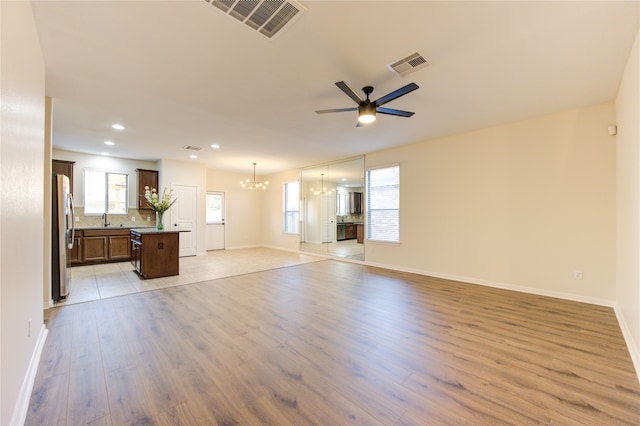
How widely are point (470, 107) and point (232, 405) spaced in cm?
446

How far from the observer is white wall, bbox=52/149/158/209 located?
675 centimetres

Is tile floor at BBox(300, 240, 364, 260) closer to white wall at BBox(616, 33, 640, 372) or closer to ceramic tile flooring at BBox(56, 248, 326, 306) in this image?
ceramic tile flooring at BBox(56, 248, 326, 306)

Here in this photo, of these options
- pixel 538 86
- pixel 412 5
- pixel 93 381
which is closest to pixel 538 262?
pixel 538 86

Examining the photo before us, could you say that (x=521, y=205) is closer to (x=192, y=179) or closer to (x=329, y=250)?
(x=329, y=250)

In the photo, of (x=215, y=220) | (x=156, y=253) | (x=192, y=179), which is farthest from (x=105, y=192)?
(x=156, y=253)

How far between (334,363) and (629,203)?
3.38 metres

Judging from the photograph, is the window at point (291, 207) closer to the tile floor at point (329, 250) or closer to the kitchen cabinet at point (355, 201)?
the tile floor at point (329, 250)

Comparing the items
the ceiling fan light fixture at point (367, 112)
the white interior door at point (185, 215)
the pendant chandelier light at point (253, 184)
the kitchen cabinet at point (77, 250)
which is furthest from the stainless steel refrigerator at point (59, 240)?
the pendant chandelier light at point (253, 184)

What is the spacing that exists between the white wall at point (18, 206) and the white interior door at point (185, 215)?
220 inches

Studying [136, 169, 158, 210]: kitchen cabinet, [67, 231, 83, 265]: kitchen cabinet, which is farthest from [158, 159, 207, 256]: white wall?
[67, 231, 83, 265]: kitchen cabinet

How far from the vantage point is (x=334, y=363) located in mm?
2293

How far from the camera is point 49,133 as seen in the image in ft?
11.6

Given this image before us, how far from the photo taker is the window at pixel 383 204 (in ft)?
20.2

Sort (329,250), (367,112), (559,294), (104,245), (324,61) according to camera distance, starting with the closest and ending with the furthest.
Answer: (324,61) < (367,112) < (559,294) < (104,245) < (329,250)
